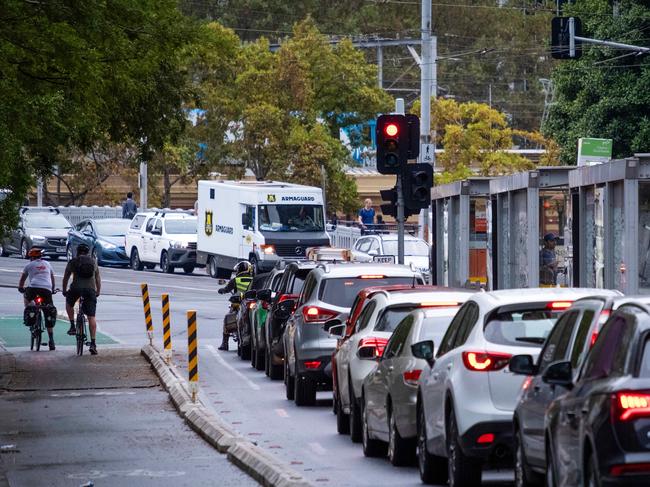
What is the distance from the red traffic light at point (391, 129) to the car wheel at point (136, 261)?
1378 inches

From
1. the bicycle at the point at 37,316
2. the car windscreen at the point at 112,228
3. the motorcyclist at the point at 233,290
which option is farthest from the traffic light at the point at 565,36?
the car windscreen at the point at 112,228

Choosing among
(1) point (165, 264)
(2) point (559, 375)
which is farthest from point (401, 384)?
(1) point (165, 264)

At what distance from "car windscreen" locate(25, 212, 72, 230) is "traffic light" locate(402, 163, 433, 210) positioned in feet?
123

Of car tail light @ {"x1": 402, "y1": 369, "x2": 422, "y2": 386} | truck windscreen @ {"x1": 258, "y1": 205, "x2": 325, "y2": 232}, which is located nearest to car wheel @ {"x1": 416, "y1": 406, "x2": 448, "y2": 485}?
car tail light @ {"x1": 402, "y1": 369, "x2": 422, "y2": 386}

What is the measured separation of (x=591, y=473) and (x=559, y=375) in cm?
95

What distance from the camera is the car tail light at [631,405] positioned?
27.2ft

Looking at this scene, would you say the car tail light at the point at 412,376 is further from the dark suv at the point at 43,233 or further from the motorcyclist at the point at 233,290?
the dark suv at the point at 43,233

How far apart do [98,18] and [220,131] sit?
5132 centimetres

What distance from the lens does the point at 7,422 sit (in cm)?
2012

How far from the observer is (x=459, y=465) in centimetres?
1220

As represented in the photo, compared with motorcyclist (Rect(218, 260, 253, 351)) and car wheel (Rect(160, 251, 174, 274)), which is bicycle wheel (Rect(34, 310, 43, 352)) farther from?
car wheel (Rect(160, 251, 174, 274))

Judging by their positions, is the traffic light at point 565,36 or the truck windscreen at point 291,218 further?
the truck windscreen at point 291,218

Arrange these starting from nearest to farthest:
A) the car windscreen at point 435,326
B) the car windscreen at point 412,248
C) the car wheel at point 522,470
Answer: the car wheel at point 522,470 < the car windscreen at point 435,326 < the car windscreen at point 412,248

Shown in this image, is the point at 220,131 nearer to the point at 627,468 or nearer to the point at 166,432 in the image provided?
the point at 166,432
